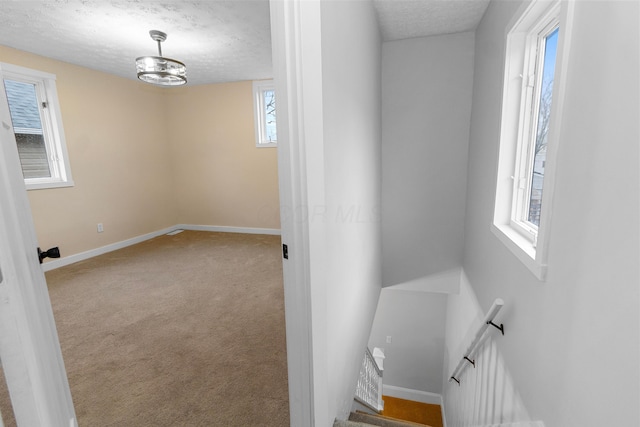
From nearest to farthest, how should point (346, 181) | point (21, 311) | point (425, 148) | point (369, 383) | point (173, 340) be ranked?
point (21, 311) < point (346, 181) < point (173, 340) < point (425, 148) < point (369, 383)

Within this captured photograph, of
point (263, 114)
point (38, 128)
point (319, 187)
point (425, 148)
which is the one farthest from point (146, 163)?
point (319, 187)

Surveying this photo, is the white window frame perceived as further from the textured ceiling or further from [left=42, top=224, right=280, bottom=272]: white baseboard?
[left=42, top=224, right=280, bottom=272]: white baseboard

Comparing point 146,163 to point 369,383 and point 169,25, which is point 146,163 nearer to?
point 169,25

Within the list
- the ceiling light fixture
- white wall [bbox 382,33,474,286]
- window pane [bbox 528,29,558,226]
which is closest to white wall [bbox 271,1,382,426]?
window pane [bbox 528,29,558,226]

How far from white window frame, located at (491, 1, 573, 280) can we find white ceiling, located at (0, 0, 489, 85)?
876 mm

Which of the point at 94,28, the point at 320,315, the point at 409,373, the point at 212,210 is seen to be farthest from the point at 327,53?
the point at 409,373

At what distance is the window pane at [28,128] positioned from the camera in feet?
10.8

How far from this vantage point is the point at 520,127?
193 centimetres

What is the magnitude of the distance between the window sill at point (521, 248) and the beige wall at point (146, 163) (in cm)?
350

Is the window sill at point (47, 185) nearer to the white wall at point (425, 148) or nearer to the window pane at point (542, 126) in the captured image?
the white wall at point (425, 148)

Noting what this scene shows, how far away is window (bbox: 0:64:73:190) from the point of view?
3.30m

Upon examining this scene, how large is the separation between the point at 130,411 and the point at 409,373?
4935mm

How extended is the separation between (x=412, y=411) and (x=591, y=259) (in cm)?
537

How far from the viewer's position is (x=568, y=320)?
3.65 ft
